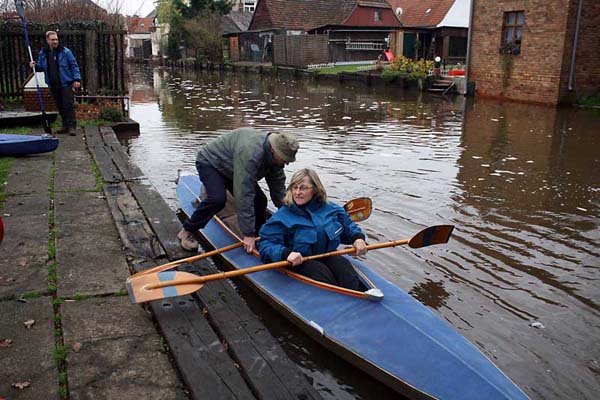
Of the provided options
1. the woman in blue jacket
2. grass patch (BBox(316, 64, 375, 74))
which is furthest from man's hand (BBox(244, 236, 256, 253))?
grass patch (BBox(316, 64, 375, 74))

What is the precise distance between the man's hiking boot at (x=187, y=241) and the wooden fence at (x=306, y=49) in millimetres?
33516

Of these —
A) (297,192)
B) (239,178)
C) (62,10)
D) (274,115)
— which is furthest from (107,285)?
(62,10)

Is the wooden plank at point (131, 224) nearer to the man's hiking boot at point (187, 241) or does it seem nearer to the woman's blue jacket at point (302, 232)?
A: the man's hiking boot at point (187, 241)

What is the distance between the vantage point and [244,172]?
16.1 feet

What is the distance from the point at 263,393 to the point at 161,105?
1835 cm

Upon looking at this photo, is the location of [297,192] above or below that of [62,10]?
below

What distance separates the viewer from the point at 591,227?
282 inches

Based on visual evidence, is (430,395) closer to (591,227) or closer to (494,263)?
(494,263)

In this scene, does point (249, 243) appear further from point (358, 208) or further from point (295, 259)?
point (358, 208)

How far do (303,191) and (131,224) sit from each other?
238 centimetres

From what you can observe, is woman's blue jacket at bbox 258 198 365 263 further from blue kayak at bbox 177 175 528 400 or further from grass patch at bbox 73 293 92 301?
grass patch at bbox 73 293 92 301

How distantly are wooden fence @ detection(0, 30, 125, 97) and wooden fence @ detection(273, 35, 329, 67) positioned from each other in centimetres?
2379

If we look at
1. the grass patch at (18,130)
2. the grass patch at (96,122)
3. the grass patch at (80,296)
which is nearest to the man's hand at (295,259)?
the grass patch at (80,296)

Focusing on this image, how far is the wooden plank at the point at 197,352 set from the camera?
329 centimetres
